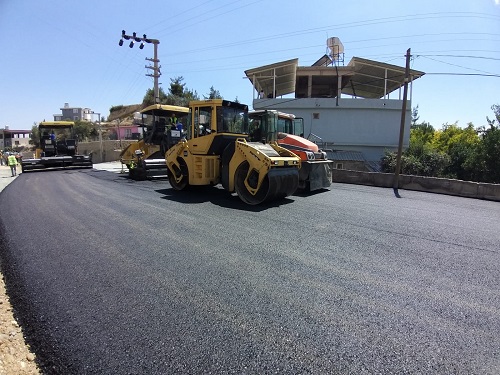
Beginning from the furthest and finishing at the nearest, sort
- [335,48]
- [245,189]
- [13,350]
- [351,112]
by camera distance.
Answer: [335,48], [351,112], [245,189], [13,350]

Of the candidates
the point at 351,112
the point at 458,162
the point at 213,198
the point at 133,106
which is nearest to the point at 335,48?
the point at 351,112

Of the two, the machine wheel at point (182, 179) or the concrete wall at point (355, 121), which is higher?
the concrete wall at point (355, 121)

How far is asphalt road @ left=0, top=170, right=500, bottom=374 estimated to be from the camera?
2.59 meters

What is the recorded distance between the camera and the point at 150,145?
16375 millimetres

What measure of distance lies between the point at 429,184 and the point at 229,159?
8.62 meters

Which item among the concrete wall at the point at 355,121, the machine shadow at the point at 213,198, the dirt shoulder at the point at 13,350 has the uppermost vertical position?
the concrete wall at the point at 355,121

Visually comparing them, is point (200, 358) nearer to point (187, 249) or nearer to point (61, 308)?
point (61, 308)

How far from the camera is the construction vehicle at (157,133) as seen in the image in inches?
592

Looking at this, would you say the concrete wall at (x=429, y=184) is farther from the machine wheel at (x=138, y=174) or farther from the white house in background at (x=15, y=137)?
the white house in background at (x=15, y=137)

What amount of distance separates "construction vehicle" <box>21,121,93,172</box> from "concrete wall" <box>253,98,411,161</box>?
1442cm

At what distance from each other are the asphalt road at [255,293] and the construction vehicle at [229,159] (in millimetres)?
1433

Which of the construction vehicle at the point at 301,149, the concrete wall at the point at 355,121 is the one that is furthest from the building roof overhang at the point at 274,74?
the construction vehicle at the point at 301,149

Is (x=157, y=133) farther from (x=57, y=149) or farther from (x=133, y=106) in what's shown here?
(x=133, y=106)

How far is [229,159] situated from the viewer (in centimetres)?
926
